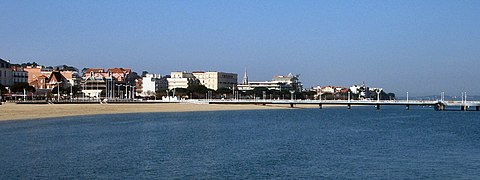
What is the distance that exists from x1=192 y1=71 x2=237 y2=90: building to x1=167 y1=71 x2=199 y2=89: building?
2.30 meters

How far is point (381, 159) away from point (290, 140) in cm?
1035

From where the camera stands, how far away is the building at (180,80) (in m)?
180

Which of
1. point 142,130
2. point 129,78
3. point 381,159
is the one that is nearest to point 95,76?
Answer: point 129,78

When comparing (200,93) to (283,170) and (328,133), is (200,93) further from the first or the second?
(283,170)

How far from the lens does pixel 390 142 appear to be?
35781 mm

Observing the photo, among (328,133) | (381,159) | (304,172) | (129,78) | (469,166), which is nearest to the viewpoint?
(304,172)

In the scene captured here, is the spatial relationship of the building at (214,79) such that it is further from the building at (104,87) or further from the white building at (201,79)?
the building at (104,87)

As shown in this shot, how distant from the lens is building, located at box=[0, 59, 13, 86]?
4459 inches

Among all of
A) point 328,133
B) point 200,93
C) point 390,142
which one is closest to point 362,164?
point 390,142

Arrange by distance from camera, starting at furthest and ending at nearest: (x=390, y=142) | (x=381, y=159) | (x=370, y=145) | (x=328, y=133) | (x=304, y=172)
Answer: (x=328, y=133)
(x=390, y=142)
(x=370, y=145)
(x=381, y=159)
(x=304, y=172)

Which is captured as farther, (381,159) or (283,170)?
(381,159)

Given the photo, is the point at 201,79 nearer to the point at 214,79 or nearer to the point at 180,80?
the point at 214,79

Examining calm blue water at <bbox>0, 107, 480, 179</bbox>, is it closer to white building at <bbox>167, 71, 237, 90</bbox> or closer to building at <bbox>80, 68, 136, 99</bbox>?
building at <bbox>80, 68, 136, 99</bbox>

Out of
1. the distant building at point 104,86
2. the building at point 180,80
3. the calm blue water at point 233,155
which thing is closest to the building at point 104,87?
the distant building at point 104,86
